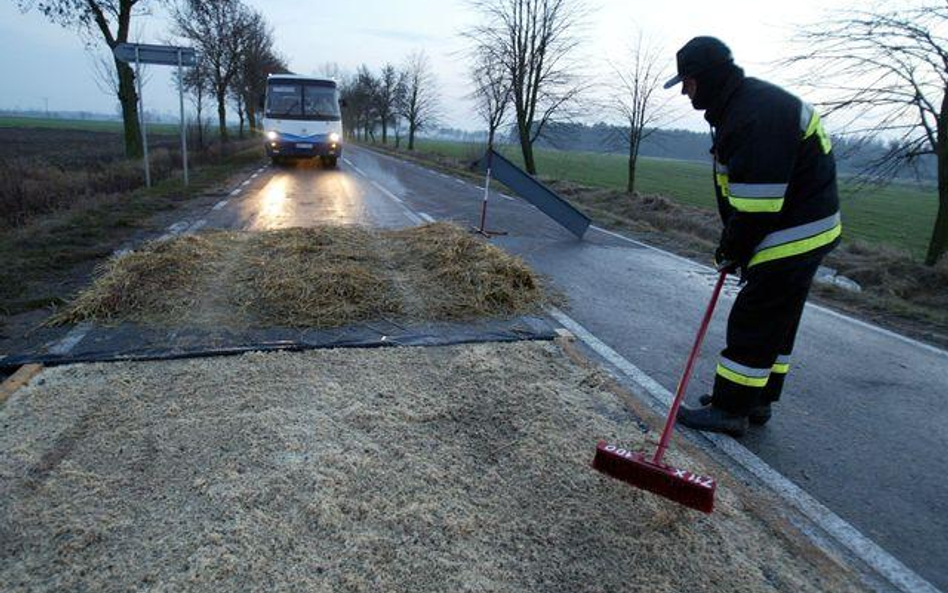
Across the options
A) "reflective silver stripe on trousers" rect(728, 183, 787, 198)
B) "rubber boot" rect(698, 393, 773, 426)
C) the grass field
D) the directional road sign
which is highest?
the directional road sign

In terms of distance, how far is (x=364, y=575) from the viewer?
216 cm

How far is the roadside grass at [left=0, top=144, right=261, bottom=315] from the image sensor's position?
→ 5.36 m

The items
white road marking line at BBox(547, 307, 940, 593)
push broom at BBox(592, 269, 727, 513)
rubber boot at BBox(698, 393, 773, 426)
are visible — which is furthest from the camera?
rubber boot at BBox(698, 393, 773, 426)

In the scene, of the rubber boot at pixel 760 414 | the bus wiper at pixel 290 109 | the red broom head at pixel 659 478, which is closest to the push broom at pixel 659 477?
the red broom head at pixel 659 478

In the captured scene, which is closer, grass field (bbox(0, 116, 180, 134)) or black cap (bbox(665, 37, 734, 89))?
black cap (bbox(665, 37, 734, 89))

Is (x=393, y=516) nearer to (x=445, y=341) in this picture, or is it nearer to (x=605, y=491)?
(x=605, y=491)

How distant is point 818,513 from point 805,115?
2038 mm

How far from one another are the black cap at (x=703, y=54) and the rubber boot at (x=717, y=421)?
1.98 m

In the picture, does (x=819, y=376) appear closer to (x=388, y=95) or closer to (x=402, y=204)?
(x=402, y=204)

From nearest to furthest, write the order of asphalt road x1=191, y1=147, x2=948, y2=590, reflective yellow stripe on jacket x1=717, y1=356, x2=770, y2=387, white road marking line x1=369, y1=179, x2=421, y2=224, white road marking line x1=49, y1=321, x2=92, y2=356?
asphalt road x1=191, y1=147, x2=948, y2=590
reflective yellow stripe on jacket x1=717, y1=356, x2=770, y2=387
white road marking line x1=49, y1=321, x2=92, y2=356
white road marking line x1=369, y1=179, x2=421, y2=224

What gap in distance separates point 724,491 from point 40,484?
314 centimetres

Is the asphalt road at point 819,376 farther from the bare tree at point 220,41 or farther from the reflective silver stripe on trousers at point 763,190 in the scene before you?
the bare tree at point 220,41

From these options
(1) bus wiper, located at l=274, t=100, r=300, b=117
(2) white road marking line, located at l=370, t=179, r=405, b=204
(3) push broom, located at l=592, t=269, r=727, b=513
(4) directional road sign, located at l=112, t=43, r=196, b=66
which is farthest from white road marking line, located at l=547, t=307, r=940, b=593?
(1) bus wiper, located at l=274, t=100, r=300, b=117

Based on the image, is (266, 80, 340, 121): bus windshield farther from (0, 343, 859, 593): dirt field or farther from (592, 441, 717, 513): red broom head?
(592, 441, 717, 513): red broom head
